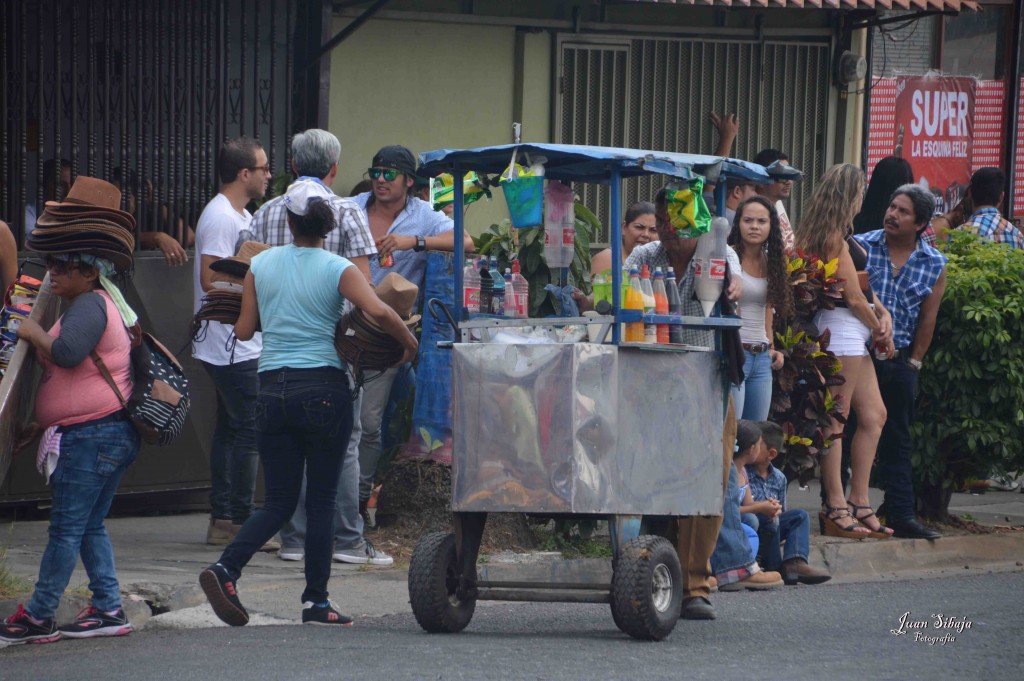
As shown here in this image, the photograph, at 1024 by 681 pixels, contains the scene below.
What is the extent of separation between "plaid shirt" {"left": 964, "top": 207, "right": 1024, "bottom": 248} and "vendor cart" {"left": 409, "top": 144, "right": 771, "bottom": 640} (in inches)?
186

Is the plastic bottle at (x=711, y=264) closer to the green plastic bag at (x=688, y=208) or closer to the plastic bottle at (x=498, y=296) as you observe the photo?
the green plastic bag at (x=688, y=208)

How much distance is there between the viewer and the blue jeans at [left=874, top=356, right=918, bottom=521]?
938cm

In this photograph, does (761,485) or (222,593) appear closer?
(222,593)

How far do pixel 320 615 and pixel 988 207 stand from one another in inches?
250

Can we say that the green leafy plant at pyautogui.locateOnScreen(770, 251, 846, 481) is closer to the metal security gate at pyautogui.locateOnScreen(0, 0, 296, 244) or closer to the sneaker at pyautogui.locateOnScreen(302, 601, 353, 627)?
the sneaker at pyautogui.locateOnScreen(302, 601, 353, 627)

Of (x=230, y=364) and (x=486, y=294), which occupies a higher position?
(x=486, y=294)

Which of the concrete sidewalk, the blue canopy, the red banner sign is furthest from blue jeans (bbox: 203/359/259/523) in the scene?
the red banner sign

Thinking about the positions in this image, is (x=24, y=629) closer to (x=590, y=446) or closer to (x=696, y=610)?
(x=590, y=446)

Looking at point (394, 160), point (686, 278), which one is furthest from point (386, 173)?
point (686, 278)

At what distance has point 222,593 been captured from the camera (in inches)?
244

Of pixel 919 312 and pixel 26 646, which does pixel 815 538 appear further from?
pixel 26 646

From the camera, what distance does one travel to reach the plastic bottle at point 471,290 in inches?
270

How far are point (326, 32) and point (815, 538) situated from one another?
4.36 m

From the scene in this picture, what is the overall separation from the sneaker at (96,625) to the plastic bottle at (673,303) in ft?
8.19
